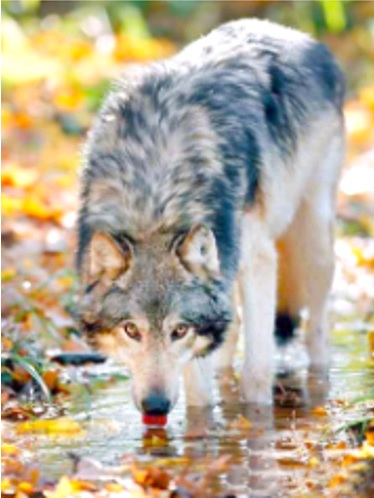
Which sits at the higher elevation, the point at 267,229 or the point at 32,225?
the point at 32,225

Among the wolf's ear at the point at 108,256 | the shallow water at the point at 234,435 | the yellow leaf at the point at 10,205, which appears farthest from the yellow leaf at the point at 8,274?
the wolf's ear at the point at 108,256

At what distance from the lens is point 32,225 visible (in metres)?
11.3

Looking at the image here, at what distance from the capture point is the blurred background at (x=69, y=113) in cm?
965

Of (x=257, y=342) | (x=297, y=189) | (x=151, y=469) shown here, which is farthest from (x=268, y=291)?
(x=151, y=469)

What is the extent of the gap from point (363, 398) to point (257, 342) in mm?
1225

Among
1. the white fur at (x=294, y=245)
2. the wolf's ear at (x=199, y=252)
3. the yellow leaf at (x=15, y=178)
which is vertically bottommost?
the wolf's ear at (x=199, y=252)

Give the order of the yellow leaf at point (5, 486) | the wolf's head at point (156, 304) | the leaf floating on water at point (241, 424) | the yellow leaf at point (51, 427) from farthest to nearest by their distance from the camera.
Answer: the leaf floating on water at point (241, 424), the yellow leaf at point (51, 427), the wolf's head at point (156, 304), the yellow leaf at point (5, 486)

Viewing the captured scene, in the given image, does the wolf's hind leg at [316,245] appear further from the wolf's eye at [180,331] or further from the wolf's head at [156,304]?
the wolf's eye at [180,331]

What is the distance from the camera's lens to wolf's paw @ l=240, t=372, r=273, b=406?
8055 mm

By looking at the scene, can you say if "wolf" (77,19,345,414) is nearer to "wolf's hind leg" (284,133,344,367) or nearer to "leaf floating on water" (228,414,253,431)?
"wolf's hind leg" (284,133,344,367)

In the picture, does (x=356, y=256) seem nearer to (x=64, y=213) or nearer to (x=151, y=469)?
(x=64, y=213)

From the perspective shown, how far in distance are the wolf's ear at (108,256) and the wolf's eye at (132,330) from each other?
0.21 metres

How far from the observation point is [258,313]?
A: 8148mm

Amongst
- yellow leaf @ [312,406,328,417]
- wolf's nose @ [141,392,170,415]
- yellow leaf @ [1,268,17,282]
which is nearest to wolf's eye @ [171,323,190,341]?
wolf's nose @ [141,392,170,415]
